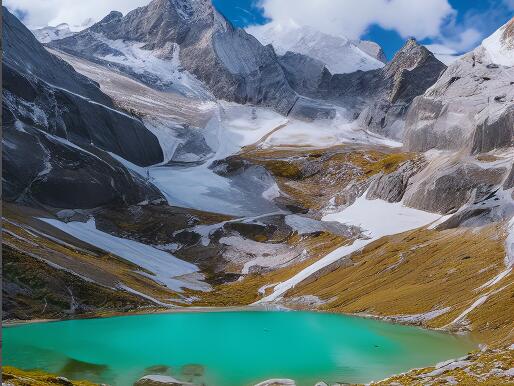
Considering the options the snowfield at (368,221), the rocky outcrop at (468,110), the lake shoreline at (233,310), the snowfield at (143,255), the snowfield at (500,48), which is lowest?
the lake shoreline at (233,310)

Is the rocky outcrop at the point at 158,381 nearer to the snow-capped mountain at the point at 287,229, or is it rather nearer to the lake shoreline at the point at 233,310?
the snow-capped mountain at the point at 287,229

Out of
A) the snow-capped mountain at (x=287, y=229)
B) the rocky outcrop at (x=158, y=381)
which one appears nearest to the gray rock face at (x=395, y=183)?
the snow-capped mountain at (x=287, y=229)

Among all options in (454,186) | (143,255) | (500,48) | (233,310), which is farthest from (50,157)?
(500,48)

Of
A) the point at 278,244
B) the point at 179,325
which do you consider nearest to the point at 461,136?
the point at 278,244

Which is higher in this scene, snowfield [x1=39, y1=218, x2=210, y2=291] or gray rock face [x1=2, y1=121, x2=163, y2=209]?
gray rock face [x1=2, y1=121, x2=163, y2=209]

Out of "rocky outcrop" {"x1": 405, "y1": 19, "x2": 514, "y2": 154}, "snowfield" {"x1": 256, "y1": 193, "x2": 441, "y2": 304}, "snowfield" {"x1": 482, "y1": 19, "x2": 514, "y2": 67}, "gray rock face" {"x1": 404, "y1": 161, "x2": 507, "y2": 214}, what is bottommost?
"snowfield" {"x1": 256, "y1": 193, "x2": 441, "y2": 304}

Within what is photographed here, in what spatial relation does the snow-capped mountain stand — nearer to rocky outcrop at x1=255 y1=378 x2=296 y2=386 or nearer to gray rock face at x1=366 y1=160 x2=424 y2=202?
gray rock face at x1=366 y1=160 x2=424 y2=202

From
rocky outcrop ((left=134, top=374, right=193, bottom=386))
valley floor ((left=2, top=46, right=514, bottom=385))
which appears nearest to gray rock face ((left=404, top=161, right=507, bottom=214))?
valley floor ((left=2, top=46, right=514, bottom=385))
